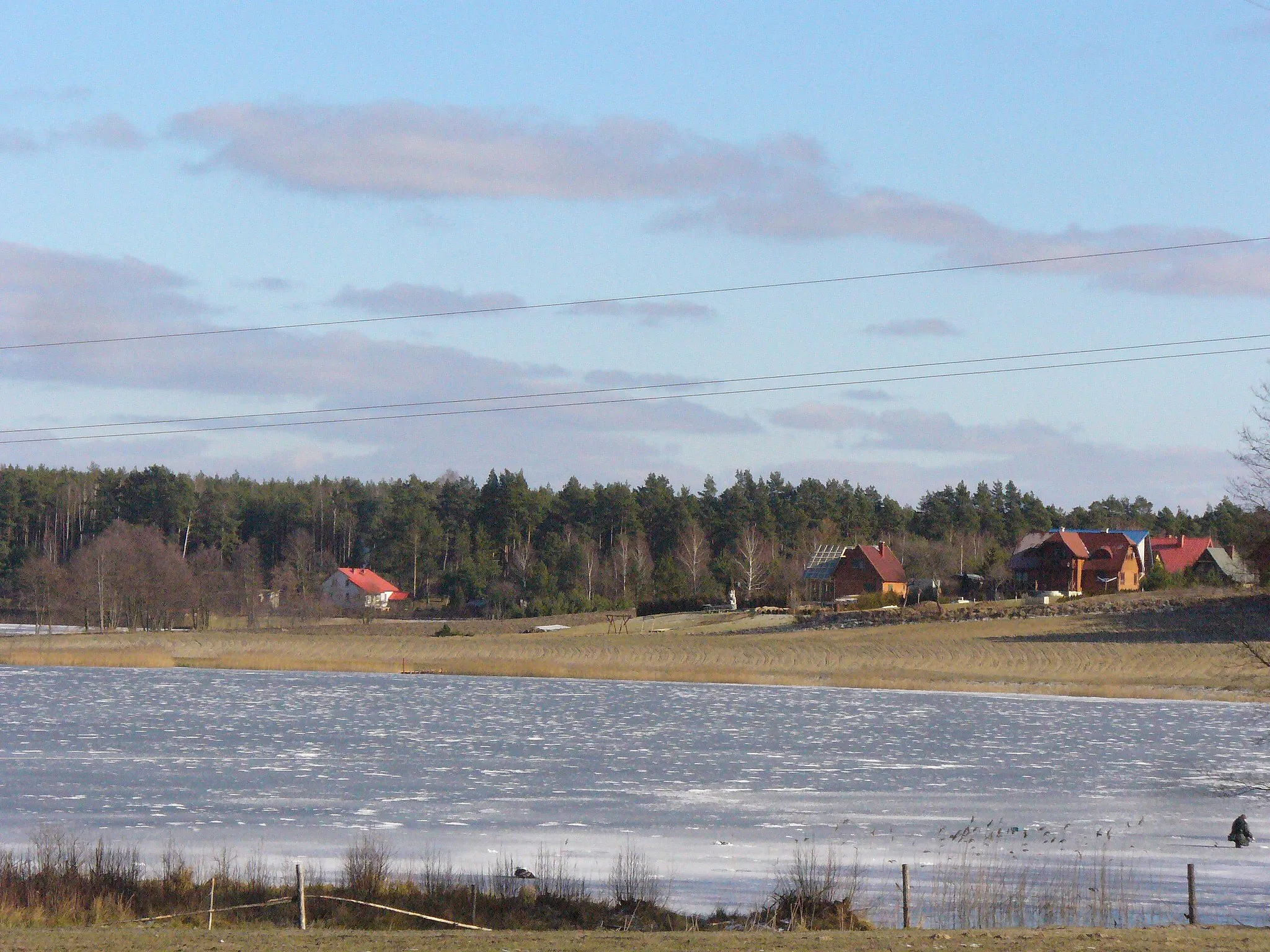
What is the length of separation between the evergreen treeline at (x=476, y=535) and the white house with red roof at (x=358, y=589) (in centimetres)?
164

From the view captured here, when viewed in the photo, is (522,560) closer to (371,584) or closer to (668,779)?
(371,584)

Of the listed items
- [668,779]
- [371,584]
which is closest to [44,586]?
[371,584]

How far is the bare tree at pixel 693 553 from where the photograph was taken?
10469 centimetres

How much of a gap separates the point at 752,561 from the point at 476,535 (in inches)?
1139

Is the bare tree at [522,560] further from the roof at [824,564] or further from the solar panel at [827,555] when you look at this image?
the solar panel at [827,555]

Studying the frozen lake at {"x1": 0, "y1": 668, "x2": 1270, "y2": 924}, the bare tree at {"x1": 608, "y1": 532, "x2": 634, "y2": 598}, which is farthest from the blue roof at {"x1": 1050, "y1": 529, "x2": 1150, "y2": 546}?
the frozen lake at {"x1": 0, "y1": 668, "x2": 1270, "y2": 924}

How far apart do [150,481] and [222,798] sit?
10516 cm

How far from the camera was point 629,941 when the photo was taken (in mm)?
12828

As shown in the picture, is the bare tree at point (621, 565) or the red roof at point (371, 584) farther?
the red roof at point (371, 584)

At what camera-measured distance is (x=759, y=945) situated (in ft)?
40.5

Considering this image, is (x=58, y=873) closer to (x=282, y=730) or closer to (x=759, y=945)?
(x=759, y=945)

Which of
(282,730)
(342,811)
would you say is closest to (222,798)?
(342,811)

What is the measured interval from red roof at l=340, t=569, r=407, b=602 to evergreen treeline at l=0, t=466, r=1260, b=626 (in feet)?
9.00

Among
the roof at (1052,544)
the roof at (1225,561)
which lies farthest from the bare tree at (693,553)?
the roof at (1225,561)
